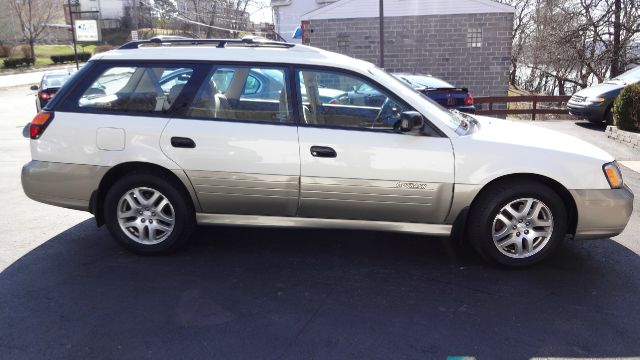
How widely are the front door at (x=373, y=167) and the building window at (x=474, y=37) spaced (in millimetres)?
14819

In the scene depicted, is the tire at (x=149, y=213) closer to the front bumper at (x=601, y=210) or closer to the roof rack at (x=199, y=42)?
the roof rack at (x=199, y=42)

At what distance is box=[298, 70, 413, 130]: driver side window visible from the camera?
422cm

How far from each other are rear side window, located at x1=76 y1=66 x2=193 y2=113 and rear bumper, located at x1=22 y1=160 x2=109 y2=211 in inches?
20.5

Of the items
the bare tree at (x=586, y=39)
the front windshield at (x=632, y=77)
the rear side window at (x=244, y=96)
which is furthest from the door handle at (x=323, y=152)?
the bare tree at (x=586, y=39)

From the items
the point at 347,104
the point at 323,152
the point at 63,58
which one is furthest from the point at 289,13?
the point at 63,58

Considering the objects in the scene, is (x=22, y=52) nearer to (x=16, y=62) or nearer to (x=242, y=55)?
(x=16, y=62)

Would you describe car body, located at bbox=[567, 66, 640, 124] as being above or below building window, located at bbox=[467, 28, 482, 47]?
below

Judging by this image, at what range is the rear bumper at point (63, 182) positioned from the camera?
438 centimetres

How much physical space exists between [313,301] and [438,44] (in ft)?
52.2

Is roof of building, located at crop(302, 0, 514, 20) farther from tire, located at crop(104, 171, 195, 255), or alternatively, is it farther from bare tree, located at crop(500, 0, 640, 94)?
tire, located at crop(104, 171, 195, 255)

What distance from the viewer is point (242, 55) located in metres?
4.43

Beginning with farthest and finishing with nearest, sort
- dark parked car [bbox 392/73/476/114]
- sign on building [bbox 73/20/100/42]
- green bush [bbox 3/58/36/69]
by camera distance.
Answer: sign on building [bbox 73/20/100/42], green bush [bbox 3/58/36/69], dark parked car [bbox 392/73/476/114]

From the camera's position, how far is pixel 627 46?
76.3 feet

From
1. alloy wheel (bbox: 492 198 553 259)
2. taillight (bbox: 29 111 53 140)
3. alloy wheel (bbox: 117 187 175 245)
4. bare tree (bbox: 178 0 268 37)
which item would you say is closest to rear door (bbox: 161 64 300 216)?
alloy wheel (bbox: 117 187 175 245)
